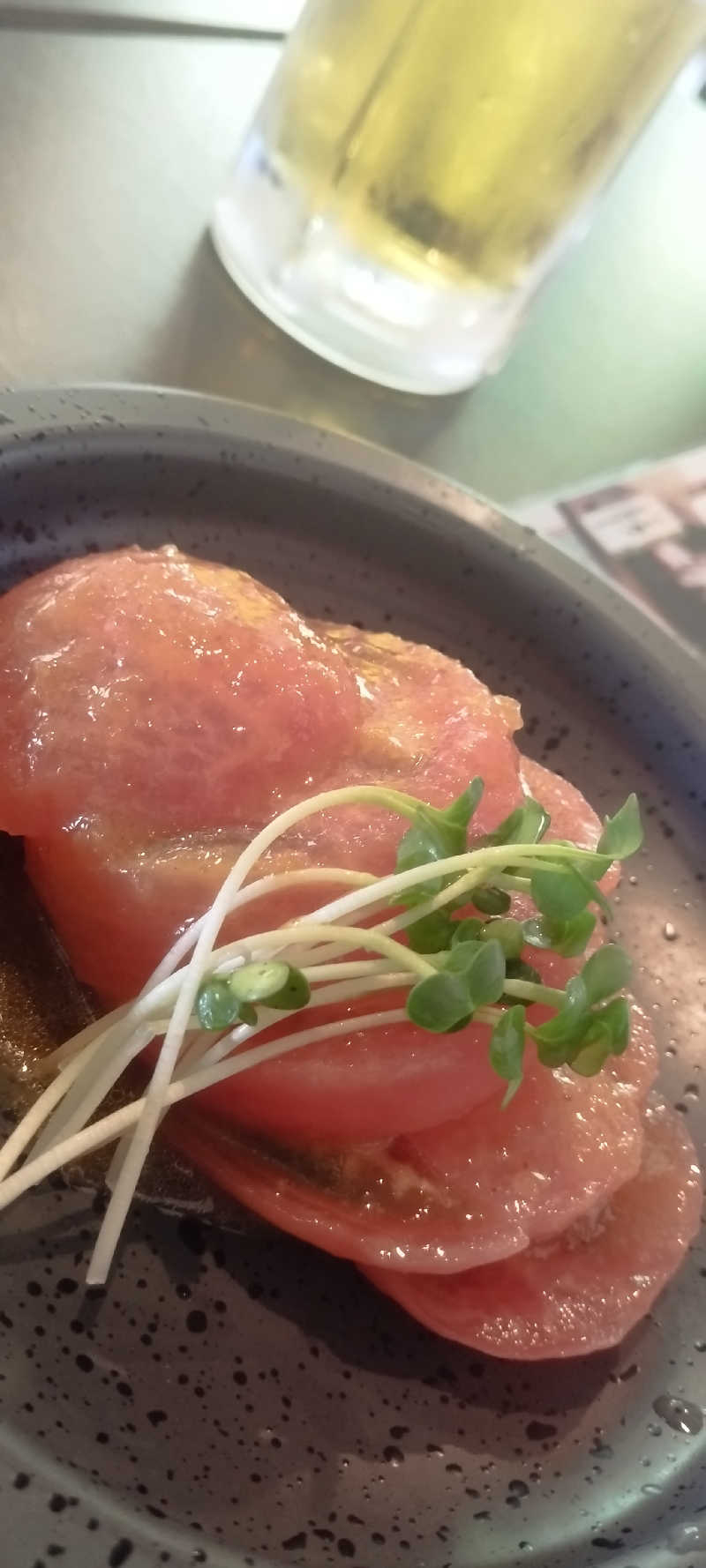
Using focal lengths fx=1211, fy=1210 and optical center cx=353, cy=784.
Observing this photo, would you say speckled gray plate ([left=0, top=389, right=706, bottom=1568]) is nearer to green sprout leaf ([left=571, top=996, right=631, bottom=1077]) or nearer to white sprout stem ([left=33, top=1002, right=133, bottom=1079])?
white sprout stem ([left=33, top=1002, right=133, bottom=1079])

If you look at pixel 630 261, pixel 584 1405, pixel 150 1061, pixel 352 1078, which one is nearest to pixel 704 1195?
pixel 584 1405

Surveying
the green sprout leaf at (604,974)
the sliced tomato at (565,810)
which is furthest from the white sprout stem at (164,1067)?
the sliced tomato at (565,810)

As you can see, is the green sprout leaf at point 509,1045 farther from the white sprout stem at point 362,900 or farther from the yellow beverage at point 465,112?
the yellow beverage at point 465,112

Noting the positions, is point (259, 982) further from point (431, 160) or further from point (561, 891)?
point (431, 160)

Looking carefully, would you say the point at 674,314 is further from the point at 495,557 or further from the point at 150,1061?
the point at 150,1061

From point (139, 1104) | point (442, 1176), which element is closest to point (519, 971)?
point (442, 1176)

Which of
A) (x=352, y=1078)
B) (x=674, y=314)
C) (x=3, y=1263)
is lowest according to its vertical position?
(x=3, y=1263)

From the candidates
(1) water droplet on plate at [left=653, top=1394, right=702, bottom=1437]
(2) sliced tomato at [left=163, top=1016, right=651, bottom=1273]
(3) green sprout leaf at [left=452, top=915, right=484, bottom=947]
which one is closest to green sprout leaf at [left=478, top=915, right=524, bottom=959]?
(3) green sprout leaf at [left=452, top=915, right=484, bottom=947]
